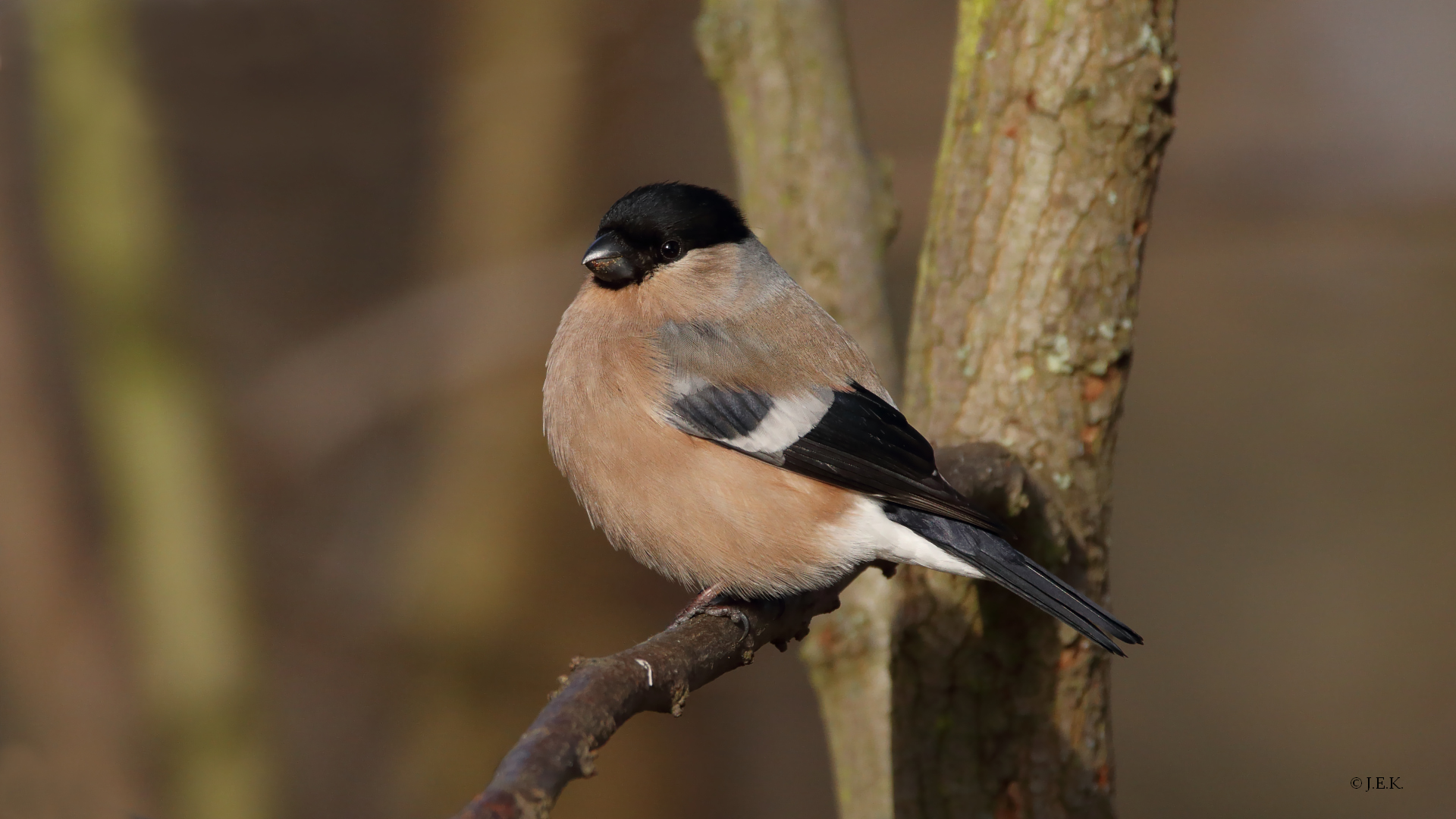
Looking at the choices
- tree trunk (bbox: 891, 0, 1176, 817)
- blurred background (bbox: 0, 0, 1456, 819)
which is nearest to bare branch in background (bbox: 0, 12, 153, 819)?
blurred background (bbox: 0, 0, 1456, 819)

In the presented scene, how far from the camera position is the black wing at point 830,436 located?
293 centimetres

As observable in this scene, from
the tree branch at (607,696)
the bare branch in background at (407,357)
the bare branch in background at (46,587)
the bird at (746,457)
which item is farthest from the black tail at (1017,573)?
the bare branch in background at (46,587)

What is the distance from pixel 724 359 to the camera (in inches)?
129

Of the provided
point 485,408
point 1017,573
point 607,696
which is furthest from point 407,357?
point 607,696

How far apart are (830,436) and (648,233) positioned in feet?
2.96

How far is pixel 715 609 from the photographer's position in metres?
3.06

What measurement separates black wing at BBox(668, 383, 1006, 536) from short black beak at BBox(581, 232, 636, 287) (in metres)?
0.53

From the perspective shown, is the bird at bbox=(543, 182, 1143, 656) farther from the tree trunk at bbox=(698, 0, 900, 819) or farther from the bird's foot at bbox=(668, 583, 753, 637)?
the tree trunk at bbox=(698, 0, 900, 819)

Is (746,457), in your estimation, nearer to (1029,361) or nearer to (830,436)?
(830,436)

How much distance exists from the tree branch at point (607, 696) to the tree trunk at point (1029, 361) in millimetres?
638

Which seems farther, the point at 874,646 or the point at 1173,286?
the point at 1173,286

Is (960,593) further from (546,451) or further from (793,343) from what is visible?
(546,451)

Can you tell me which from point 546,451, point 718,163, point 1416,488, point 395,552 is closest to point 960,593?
point 546,451

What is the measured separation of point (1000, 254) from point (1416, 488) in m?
6.58
